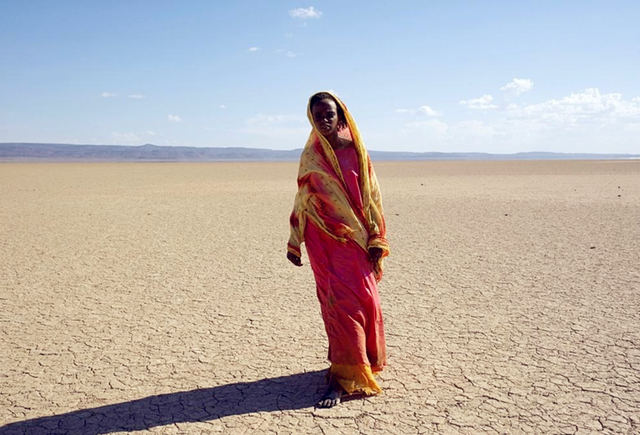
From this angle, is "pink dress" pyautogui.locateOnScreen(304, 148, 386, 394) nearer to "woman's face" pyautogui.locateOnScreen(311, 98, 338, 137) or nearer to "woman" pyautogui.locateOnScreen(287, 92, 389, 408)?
"woman" pyautogui.locateOnScreen(287, 92, 389, 408)

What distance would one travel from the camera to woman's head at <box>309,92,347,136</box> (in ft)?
11.3

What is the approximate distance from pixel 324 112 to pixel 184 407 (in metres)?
2.07

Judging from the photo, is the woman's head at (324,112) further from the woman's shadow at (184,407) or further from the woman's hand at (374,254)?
the woman's shadow at (184,407)

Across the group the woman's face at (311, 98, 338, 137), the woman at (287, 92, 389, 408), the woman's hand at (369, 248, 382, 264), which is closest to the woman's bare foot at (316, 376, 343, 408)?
the woman at (287, 92, 389, 408)

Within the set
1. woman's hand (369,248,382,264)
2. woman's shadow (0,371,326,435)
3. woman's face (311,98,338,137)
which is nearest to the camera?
woman's shadow (0,371,326,435)

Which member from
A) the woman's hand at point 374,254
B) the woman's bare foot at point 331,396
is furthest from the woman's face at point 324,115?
the woman's bare foot at point 331,396

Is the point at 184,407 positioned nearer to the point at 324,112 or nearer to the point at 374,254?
the point at 374,254

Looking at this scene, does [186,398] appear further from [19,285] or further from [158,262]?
[158,262]

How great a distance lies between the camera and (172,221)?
40.2ft

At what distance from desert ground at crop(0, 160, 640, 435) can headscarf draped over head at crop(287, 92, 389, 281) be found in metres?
1.11

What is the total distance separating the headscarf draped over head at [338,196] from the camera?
3494 mm

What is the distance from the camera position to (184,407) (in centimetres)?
356

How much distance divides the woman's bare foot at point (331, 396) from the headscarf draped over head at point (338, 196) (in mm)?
820

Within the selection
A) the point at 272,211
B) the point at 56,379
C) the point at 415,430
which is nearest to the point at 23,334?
the point at 56,379
